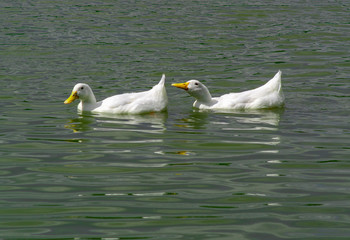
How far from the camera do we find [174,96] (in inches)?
632

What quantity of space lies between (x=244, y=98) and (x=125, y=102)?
2.34 meters

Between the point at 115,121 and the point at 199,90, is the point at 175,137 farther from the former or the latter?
the point at 199,90

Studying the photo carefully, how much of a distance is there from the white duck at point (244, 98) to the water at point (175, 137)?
0.25 m

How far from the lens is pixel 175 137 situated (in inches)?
456

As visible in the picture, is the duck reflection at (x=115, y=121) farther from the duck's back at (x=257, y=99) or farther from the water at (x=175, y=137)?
the duck's back at (x=257, y=99)

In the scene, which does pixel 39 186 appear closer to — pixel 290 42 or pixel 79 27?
pixel 290 42

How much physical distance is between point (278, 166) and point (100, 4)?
21533mm

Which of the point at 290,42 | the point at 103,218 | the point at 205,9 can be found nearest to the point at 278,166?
the point at 103,218

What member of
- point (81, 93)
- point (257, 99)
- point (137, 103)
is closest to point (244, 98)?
point (257, 99)

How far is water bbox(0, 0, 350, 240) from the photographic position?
290 inches

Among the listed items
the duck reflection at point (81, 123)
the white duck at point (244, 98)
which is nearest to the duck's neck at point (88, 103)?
the duck reflection at point (81, 123)

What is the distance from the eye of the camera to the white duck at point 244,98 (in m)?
14.2

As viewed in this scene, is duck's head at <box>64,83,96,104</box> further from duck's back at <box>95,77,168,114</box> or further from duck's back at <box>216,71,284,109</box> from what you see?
duck's back at <box>216,71,284,109</box>

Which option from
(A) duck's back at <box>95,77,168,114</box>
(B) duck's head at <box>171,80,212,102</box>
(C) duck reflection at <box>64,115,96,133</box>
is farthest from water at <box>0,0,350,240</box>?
(B) duck's head at <box>171,80,212,102</box>
